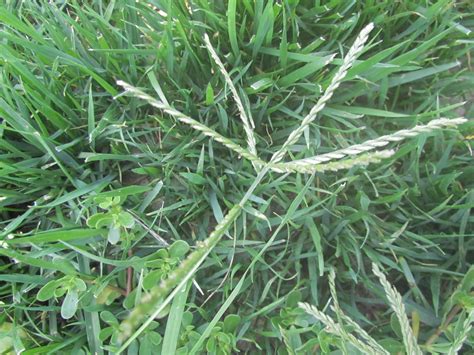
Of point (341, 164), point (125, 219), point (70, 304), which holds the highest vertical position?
point (341, 164)

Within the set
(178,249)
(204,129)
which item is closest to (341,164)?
(204,129)

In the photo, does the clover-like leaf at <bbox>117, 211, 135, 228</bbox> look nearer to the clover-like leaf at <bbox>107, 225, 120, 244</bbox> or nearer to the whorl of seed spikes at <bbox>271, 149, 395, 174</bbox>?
the clover-like leaf at <bbox>107, 225, 120, 244</bbox>

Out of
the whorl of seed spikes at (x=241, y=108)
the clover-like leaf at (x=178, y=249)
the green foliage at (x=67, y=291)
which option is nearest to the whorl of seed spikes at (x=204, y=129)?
the whorl of seed spikes at (x=241, y=108)

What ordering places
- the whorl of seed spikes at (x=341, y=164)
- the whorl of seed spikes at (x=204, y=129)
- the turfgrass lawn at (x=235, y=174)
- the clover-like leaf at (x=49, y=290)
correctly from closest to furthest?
the whorl of seed spikes at (x=341, y=164) < the whorl of seed spikes at (x=204, y=129) < the clover-like leaf at (x=49, y=290) < the turfgrass lawn at (x=235, y=174)

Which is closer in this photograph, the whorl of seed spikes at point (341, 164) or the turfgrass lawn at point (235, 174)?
the whorl of seed spikes at point (341, 164)

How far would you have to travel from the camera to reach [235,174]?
1.37 metres

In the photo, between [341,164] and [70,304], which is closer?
[341,164]

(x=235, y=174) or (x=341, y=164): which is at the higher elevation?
(x=341, y=164)

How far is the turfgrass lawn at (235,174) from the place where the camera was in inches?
Answer: 51.4

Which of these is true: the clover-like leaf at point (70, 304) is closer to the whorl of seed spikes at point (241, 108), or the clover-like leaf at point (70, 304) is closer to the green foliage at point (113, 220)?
the green foliage at point (113, 220)

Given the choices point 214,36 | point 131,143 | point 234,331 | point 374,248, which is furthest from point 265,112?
point 234,331

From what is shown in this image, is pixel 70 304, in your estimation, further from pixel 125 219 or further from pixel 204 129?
pixel 204 129

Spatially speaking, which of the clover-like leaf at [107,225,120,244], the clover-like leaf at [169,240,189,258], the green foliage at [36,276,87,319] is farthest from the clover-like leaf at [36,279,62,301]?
the clover-like leaf at [169,240,189,258]

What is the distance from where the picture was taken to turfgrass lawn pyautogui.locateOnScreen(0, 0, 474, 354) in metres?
1.31
